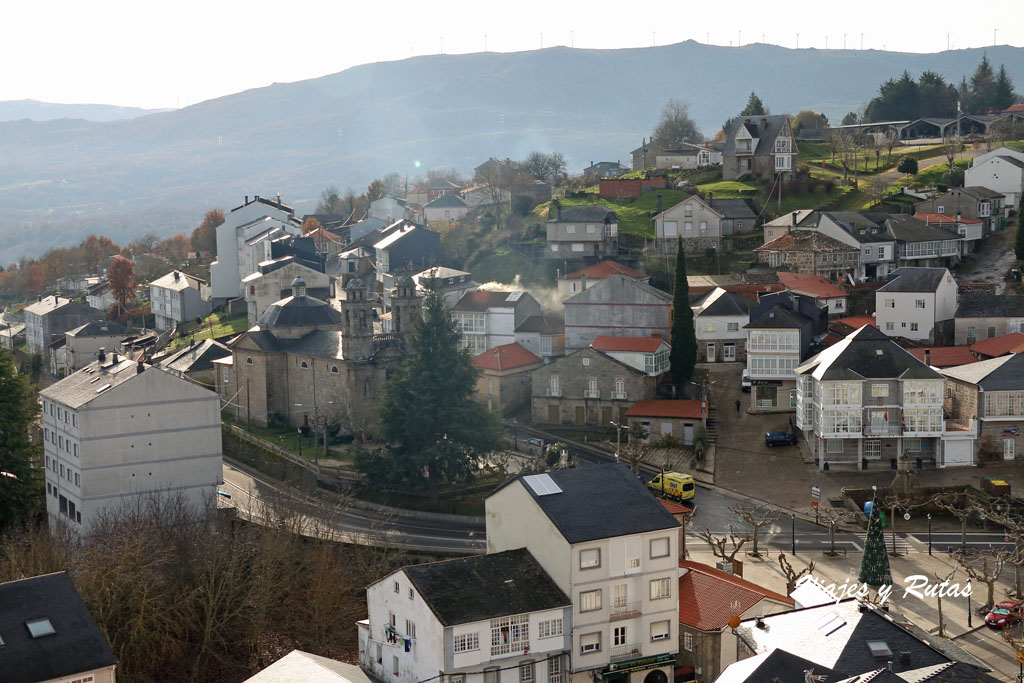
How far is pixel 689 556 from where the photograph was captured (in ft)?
172

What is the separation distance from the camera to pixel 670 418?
2628 inches

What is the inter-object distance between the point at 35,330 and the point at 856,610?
91089 millimetres

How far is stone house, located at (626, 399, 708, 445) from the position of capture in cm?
6631

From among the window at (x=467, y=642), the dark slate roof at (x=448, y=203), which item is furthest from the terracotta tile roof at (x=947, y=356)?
the dark slate roof at (x=448, y=203)

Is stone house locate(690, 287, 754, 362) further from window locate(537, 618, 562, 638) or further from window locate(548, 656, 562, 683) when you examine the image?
window locate(548, 656, 562, 683)

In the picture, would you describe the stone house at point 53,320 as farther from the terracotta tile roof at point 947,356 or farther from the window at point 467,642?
the window at point 467,642

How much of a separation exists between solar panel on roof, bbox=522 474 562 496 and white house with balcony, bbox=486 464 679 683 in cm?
3

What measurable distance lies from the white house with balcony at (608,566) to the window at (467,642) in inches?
136

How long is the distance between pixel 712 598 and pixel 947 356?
3254 centimetres

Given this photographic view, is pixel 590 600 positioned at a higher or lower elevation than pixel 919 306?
lower

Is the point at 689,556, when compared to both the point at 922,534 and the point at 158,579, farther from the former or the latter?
the point at 158,579

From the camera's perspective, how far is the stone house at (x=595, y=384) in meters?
70.6

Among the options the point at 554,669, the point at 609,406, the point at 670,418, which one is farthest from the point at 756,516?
the point at 554,669

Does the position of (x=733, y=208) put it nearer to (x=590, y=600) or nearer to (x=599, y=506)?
(x=599, y=506)
